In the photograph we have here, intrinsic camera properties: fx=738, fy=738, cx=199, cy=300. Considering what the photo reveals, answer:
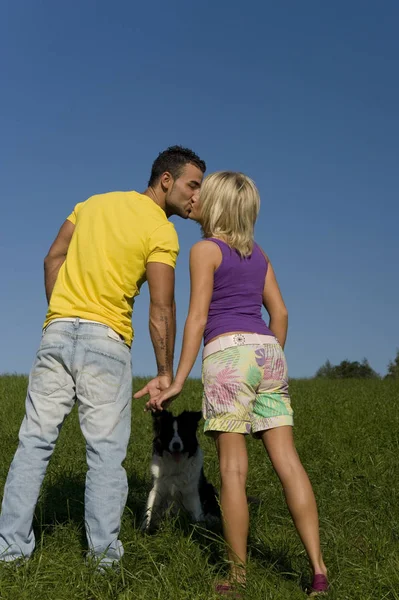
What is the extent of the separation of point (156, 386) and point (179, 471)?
82.8 inches

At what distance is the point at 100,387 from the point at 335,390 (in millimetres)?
14206

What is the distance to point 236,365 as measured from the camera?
446 cm

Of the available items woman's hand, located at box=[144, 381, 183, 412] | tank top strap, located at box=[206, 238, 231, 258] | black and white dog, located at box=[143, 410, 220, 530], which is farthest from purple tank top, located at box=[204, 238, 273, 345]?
black and white dog, located at box=[143, 410, 220, 530]

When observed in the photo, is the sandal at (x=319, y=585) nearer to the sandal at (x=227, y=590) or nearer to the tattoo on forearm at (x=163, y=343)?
the sandal at (x=227, y=590)

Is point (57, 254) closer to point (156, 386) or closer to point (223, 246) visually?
point (156, 386)

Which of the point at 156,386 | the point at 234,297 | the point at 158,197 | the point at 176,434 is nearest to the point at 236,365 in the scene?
the point at 234,297

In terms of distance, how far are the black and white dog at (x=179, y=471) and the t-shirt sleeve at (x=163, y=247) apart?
6.85ft

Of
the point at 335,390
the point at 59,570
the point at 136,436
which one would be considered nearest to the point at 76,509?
the point at 59,570

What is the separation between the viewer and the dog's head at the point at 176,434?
6762mm

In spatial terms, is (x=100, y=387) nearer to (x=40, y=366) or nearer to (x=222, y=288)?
(x=40, y=366)

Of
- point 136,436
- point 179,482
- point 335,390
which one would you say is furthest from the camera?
point 335,390

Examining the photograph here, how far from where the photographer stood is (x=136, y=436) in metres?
11.7

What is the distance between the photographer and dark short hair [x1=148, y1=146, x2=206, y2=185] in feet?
18.4

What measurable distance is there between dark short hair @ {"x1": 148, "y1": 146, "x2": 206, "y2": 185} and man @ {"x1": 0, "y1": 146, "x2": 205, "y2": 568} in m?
0.52
